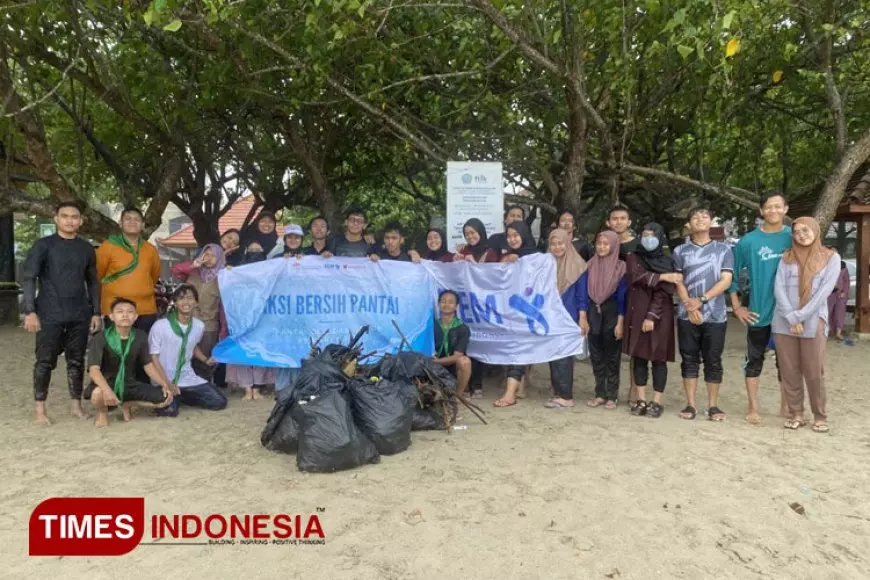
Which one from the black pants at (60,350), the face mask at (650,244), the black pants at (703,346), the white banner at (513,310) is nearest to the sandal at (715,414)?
the black pants at (703,346)

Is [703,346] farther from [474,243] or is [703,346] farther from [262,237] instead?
[262,237]

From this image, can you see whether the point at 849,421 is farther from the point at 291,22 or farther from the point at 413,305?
the point at 291,22

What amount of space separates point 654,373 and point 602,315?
0.64 meters

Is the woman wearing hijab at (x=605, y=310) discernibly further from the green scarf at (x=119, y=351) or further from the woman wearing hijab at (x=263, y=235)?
the green scarf at (x=119, y=351)

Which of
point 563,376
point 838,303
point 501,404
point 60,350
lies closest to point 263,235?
point 60,350

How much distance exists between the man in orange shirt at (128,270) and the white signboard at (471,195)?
10.2ft

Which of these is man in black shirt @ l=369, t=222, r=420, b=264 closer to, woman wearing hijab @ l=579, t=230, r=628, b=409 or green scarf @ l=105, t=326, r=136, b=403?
woman wearing hijab @ l=579, t=230, r=628, b=409

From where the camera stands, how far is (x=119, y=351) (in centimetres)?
493

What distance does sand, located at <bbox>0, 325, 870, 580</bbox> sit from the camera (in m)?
2.83

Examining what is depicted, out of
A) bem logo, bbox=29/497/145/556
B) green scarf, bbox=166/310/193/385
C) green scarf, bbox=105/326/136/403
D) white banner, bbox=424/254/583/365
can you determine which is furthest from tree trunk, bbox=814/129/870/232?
bem logo, bbox=29/497/145/556

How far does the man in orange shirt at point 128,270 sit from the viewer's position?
5301 millimetres

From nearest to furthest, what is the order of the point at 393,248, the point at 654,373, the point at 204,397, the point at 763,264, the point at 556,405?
the point at 763,264 → the point at 654,373 → the point at 204,397 → the point at 556,405 → the point at 393,248

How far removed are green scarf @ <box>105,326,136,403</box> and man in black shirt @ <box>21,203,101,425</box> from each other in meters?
0.23

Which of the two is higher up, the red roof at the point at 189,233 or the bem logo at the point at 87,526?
the red roof at the point at 189,233
